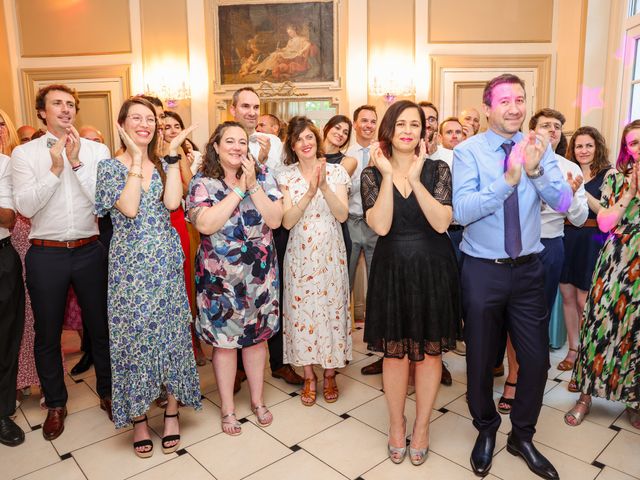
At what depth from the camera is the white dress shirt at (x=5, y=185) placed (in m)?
2.75

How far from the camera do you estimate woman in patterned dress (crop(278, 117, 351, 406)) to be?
Result: 302 centimetres

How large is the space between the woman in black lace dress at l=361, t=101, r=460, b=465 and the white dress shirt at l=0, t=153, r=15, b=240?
2040 millimetres

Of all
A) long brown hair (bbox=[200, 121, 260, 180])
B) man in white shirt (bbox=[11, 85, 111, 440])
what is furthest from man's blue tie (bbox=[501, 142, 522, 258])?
man in white shirt (bbox=[11, 85, 111, 440])

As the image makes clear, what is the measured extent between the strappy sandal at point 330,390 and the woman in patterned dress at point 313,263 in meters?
0.10

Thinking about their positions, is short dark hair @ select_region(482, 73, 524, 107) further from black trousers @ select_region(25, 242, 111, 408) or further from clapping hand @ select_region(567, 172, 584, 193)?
black trousers @ select_region(25, 242, 111, 408)

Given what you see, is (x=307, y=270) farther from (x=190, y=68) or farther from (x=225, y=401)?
(x=190, y=68)

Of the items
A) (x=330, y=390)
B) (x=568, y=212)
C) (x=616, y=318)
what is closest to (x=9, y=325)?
(x=330, y=390)

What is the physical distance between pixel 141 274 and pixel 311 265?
3.34 feet

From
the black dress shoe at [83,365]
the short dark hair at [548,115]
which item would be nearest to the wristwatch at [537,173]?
the short dark hair at [548,115]

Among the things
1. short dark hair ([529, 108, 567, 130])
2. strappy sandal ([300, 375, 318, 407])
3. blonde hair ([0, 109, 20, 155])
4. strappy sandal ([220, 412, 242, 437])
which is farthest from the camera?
short dark hair ([529, 108, 567, 130])

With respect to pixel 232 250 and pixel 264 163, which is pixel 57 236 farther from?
pixel 264 163

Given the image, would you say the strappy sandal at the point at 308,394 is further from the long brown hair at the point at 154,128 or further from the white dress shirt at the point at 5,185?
the white dress shirt at the point at 5,185

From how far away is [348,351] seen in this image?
317cm

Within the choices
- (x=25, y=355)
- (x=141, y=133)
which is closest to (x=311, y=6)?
(x=141, y=133)
